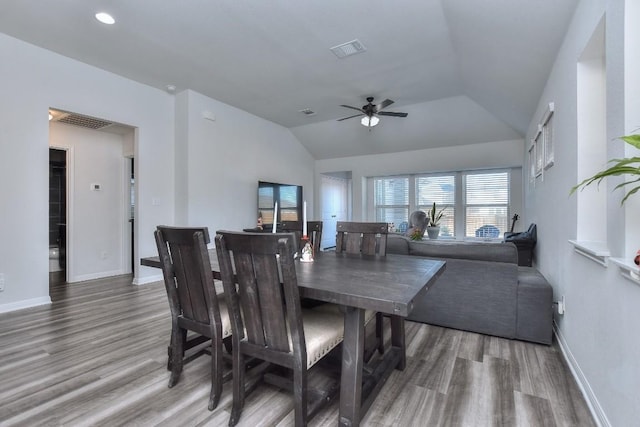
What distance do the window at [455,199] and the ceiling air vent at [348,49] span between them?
3.97 m

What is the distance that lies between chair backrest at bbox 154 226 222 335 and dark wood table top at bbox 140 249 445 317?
0.11 metres

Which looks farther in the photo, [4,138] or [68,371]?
[4,138]

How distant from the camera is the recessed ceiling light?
2.82 meters

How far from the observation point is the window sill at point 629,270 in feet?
3.63

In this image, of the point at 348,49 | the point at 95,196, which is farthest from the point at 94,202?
the point at 348,49

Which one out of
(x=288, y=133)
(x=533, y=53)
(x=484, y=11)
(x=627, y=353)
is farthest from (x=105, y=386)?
(x=288, y=133)

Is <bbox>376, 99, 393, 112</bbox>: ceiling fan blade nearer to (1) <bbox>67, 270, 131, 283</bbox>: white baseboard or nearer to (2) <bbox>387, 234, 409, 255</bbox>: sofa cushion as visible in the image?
(2) <bbox>387, 234, 409, 255</bbox>: sofa cushion

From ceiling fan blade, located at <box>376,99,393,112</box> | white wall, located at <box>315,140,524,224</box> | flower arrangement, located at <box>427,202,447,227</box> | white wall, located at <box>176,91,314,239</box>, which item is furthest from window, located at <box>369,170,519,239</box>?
ceiling fan blade, located at <box>376,99,393,112</box>

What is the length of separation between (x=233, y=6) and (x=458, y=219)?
564 cm

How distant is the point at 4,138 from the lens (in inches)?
126

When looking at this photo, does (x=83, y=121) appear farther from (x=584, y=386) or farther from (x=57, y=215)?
(x=584, y=386)

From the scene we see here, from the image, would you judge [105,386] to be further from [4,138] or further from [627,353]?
[4,138]

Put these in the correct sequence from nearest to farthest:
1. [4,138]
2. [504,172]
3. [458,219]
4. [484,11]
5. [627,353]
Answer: [627,353] < [484,11] < [4,138] < [504,172] < [458,219]

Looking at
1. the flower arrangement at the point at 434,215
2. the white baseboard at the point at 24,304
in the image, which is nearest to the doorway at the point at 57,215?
the white baseboard at the point at 24,304
